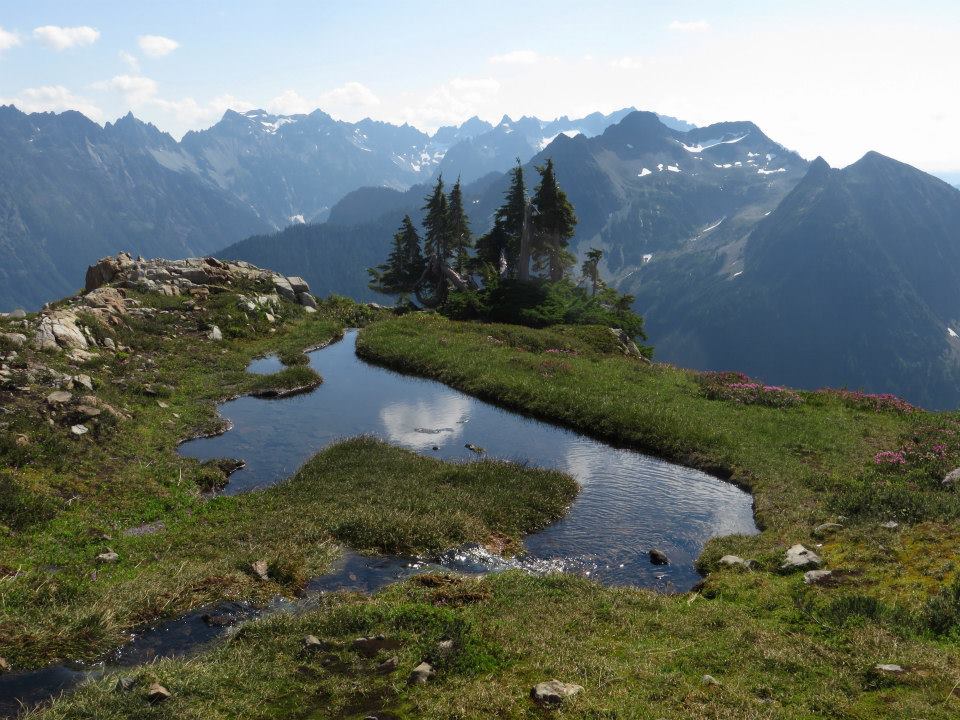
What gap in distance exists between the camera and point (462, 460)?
83.6 feet

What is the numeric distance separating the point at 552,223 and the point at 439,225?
13963 mm

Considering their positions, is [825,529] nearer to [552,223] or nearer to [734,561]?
[734,561]

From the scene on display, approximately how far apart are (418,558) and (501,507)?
4.12 m

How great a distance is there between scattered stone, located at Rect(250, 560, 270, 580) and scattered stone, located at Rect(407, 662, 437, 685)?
243 inches

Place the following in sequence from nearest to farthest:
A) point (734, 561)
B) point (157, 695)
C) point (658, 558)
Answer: point (157, 695)
point (734, 561)
point (658, 558)

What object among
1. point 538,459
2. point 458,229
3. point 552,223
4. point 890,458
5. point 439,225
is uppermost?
point 552,223

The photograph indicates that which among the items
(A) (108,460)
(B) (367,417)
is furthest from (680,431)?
(A) (108,460)

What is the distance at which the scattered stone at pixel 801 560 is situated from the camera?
49.9ft

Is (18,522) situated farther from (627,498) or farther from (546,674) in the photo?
(627,498)

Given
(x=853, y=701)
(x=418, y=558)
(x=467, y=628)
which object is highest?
(x=853, y=701)

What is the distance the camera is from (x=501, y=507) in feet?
66.0

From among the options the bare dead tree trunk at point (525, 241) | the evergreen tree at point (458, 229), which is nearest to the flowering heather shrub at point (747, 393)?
the bare dead tree trunk at point (525, 241)

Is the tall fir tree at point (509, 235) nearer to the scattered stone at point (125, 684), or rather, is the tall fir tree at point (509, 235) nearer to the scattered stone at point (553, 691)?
the scattered stone at point (553, 691)

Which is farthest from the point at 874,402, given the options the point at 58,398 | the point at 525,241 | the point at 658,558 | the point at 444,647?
the point at 525,241
